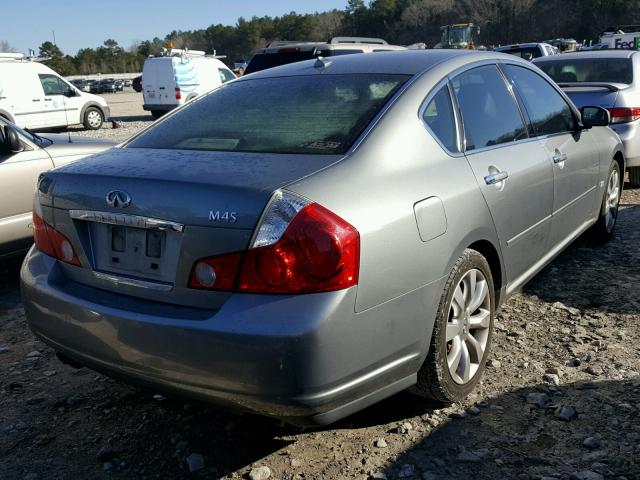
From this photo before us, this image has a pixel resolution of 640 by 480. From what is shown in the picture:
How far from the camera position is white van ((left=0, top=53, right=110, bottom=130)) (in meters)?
16.8

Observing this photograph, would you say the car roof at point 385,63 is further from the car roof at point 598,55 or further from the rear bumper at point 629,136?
the car roof at point 598,55

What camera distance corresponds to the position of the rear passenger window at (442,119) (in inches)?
118

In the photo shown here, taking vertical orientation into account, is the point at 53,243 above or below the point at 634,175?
above

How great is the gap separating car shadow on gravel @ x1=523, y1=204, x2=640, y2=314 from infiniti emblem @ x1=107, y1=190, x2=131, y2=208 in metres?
3.00

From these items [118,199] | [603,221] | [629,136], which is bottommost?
[603,221]

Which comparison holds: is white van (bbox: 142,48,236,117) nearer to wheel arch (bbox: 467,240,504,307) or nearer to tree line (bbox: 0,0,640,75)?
wheel arch (bbox: 467,240,504,307)

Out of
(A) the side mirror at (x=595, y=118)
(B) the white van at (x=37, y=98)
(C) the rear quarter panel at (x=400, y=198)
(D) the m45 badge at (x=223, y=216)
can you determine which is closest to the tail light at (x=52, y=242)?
(D) the m45 badge at (x=223, y=216)

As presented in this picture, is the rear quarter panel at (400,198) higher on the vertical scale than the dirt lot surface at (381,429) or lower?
higher

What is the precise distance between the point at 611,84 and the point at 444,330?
5.61 m

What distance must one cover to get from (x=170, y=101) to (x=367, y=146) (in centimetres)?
1977

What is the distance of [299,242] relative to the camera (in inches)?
87.4

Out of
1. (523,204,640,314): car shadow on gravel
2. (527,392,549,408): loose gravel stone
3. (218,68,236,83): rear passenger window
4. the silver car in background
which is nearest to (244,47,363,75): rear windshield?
the silver car in background

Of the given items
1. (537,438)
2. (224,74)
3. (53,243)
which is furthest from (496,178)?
(224,74)

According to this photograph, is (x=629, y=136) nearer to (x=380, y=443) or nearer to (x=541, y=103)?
(x=541, y=103)
